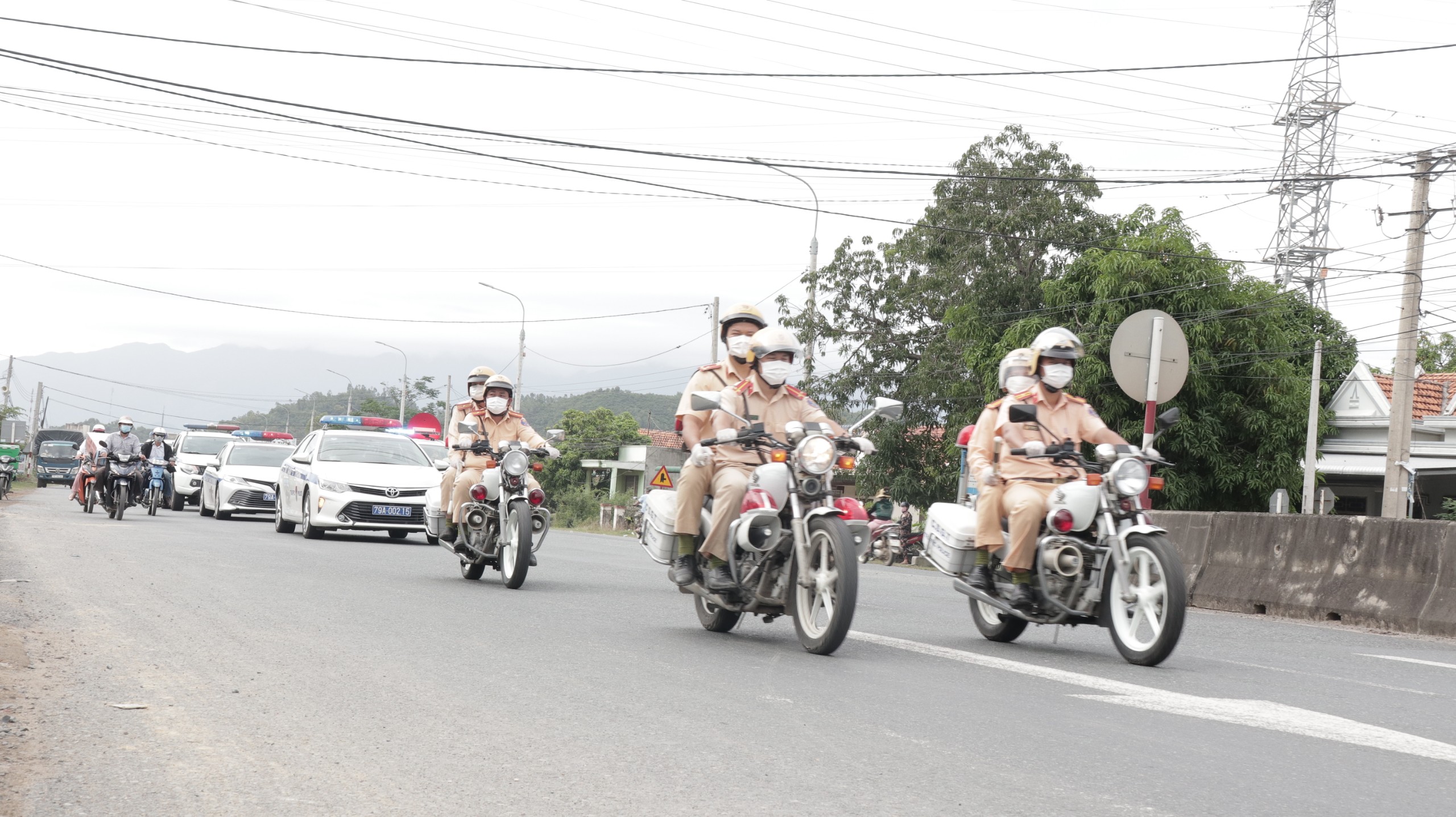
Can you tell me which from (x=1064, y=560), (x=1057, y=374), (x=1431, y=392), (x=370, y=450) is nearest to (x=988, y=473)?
(x=1064, y=560)

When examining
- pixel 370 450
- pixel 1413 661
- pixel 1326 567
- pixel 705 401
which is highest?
pixel 705 401

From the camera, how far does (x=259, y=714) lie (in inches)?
223

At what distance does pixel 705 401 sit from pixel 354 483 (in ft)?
40.2

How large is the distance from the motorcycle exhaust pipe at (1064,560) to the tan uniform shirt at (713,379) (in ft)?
6.69

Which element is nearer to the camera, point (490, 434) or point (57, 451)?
point (490, 434)

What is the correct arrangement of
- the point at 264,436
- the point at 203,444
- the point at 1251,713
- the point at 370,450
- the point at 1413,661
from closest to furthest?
1. the point at 1251,713
2. the point at 1413,661
3. the point at 370,450
4. the point at 203,444
5. the point at 264,436

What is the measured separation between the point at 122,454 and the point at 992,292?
19.3m

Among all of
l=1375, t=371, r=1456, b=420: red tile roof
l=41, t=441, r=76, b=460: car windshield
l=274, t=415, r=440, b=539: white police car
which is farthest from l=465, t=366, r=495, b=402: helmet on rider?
l=41, t=441, r=76, b=460: car windshield

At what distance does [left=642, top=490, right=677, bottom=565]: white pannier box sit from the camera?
8.62 meters

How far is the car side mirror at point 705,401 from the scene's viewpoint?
7.80m

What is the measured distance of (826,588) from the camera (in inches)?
300

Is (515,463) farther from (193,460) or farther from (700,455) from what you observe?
(193,460)

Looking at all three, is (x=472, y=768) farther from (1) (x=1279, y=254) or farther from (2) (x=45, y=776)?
(1) (x=1279, y=254)

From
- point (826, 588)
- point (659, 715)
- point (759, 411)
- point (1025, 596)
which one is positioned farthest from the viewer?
point (759, 411)
